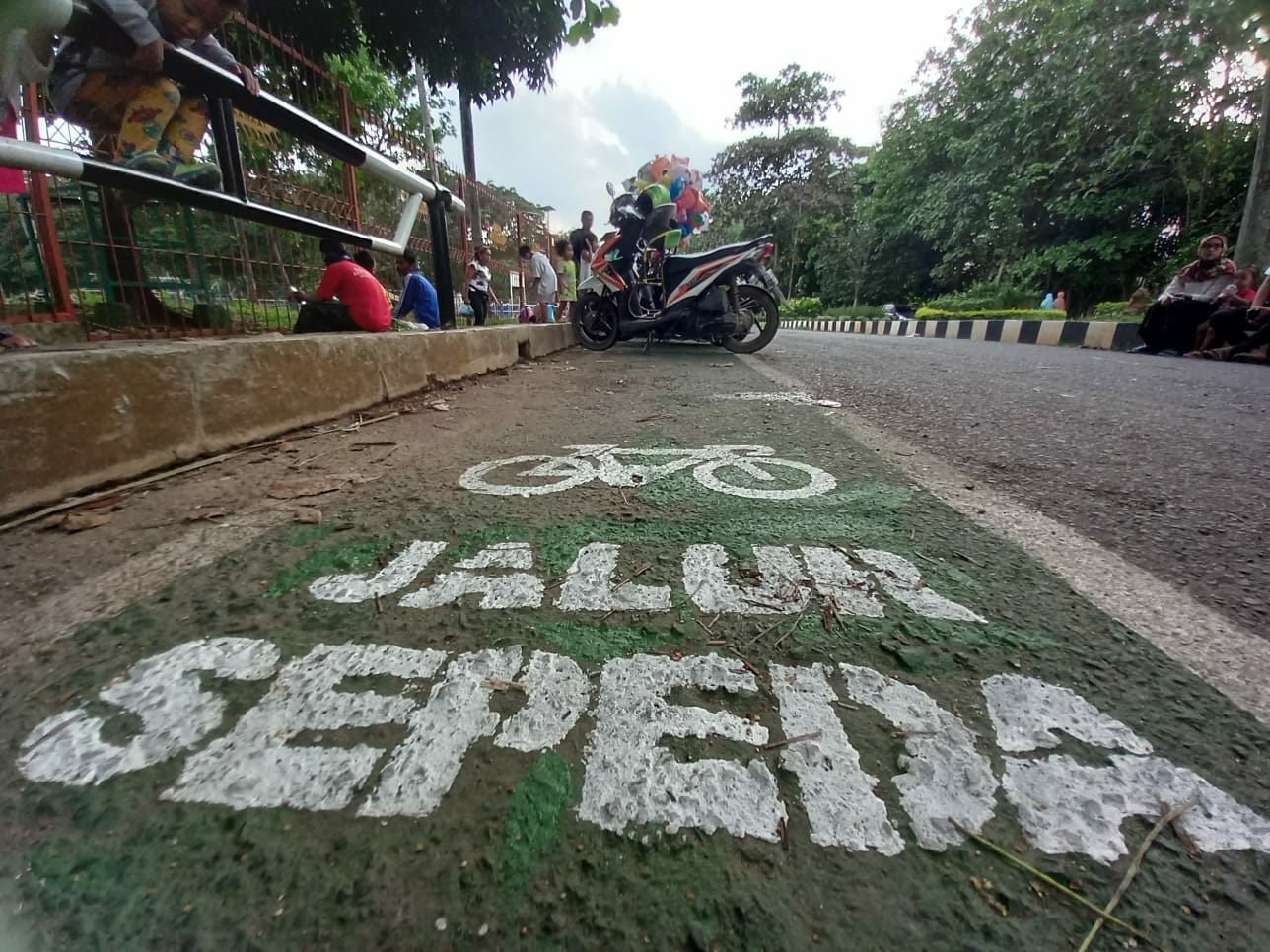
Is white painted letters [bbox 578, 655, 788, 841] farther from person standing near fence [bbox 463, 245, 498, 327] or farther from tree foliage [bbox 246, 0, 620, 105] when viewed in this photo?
person standing near fence [bbox 463, 245, 498, 327]

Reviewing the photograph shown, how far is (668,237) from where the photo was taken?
6.34 meters

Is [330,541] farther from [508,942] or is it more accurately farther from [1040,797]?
[1040,797]

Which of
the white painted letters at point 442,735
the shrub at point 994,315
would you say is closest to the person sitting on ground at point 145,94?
the white painted letters at point 442,735

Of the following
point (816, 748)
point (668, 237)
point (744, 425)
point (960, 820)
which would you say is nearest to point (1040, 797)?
point (960, 820)

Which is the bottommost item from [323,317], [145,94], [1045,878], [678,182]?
[1045,878]

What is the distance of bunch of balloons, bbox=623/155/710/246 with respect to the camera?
719 centimetres

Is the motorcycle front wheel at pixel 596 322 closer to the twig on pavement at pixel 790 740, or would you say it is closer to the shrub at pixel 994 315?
the twig on pavement at pixel 790 740

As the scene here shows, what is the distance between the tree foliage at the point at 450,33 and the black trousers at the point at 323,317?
9.88 feet

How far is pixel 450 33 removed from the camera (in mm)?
6145

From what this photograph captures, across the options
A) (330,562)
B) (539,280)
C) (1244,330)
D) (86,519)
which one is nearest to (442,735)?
(330,562)

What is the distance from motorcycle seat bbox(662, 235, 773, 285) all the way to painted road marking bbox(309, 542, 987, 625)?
15.7 feet

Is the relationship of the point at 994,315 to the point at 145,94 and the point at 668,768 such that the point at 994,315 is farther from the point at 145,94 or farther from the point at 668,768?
the point at 668,768

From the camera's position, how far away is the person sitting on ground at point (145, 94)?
2020 millimetres

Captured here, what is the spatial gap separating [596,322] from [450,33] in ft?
11.1
